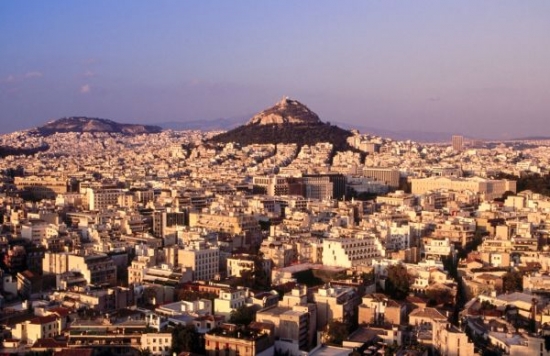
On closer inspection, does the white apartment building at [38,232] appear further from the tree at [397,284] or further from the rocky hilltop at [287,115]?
the rocky hilltop at [287,115]

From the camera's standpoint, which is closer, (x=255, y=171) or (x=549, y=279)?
(x=549, y=279)

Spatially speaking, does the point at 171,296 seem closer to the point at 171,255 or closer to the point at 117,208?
the point at 171,255

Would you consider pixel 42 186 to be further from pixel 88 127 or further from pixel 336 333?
pixel 88 127

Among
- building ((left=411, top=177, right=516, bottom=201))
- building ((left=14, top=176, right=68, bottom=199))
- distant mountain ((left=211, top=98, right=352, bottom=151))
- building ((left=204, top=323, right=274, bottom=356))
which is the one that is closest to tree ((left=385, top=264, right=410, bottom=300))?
building ((left=204, top=323, right=274, bottom=356))

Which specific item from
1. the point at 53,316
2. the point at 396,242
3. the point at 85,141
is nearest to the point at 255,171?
the point at 396,242

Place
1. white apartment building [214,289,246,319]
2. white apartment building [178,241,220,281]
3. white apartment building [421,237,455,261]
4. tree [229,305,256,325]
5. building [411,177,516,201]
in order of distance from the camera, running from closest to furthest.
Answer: tree [229,305,256,325] → white apartment building [214,289,246,319] → white apartment building [178,241,220,281] → white apartment building [421,237,455,261] → building [411,177,516,201]

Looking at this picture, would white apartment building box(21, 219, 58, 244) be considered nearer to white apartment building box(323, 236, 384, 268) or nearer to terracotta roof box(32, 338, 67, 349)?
white apartment building box(323, 236, 384, 268)

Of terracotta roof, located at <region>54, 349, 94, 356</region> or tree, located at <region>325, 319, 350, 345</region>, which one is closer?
terracotta roof, located at <region>54, 349, 94, 356</region>
